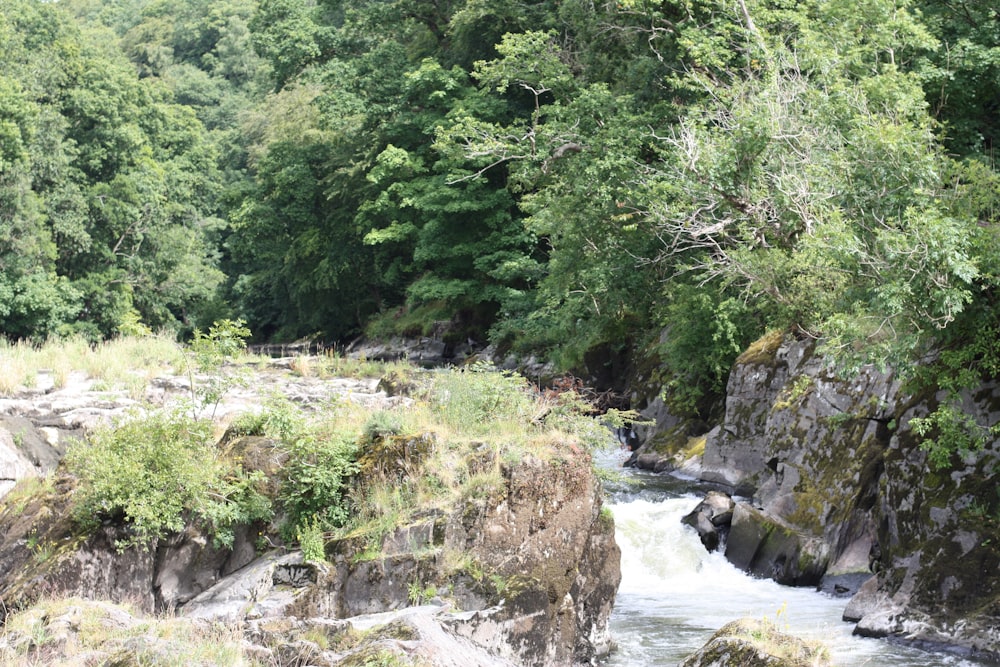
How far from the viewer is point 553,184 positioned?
87.3 ft

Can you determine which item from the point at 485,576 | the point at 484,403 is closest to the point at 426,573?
the point at 485,576

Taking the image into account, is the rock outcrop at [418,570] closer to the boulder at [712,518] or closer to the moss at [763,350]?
the boulder at [712,518]

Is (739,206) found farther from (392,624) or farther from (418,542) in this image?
(392,624)

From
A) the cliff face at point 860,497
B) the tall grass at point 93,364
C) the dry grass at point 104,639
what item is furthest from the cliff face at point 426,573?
the tall grass at point 93,364

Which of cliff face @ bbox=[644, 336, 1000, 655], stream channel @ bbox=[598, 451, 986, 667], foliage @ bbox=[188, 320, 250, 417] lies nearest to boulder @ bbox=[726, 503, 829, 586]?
cliff face @ bbox=[644, 336, 1000, 655]

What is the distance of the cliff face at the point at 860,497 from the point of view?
11.5 meters

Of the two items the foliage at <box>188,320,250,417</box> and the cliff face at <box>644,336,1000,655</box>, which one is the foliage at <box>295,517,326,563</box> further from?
the cliff face at <box>644,336,1000,655</box>

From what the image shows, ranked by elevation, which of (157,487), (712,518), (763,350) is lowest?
(712,518)

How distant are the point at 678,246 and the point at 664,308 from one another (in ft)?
4.56

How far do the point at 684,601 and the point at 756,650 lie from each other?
5.48m

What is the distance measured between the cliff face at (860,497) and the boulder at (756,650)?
3733mm

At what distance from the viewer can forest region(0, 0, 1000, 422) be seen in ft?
40.8

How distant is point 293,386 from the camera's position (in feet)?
→ 70.5

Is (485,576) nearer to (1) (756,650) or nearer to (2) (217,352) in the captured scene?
(1) (756,650)
